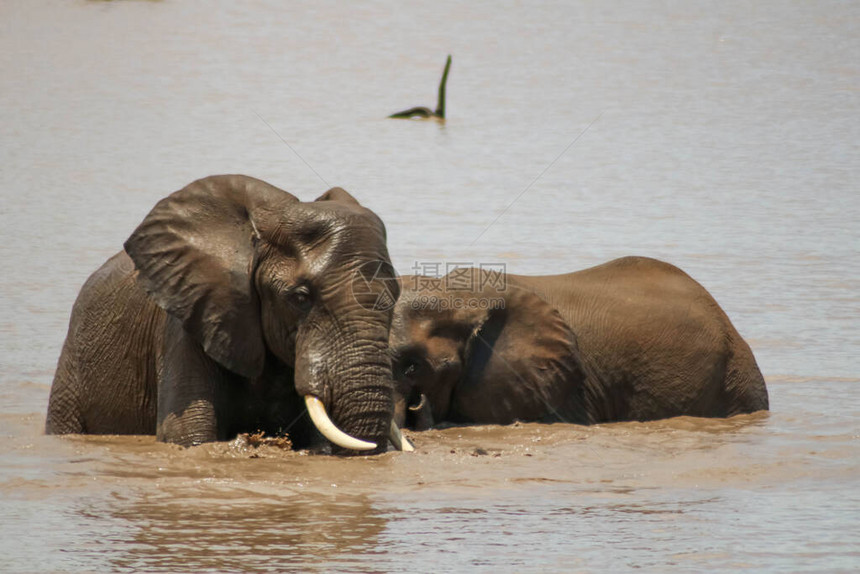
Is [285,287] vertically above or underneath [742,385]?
above

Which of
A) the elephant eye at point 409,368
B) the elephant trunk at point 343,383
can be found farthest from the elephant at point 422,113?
the elephant trunk at point 343,383

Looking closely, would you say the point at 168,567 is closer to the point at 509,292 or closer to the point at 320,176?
the point at 509,292

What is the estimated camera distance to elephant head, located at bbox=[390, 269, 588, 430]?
1064 centimetres

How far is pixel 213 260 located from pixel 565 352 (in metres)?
2.85

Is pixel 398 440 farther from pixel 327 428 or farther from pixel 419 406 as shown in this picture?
pixel 419 406

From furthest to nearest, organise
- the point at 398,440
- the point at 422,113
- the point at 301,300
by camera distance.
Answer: the point at 422,113 → the point at 398,440 → the point at 301,300

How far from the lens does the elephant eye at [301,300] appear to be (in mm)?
8758

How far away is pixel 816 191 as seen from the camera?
71.1ft

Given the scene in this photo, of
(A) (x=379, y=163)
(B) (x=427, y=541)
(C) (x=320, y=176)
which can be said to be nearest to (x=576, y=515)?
(B) (x=427, y=541)

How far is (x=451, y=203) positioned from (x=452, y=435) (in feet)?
32.1

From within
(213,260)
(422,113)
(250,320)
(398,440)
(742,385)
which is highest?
(422,113)

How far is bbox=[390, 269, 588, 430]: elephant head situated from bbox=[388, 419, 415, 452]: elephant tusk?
3.19ft

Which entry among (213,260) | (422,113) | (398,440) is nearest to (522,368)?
(398,440)

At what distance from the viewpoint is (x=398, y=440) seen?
9.43 meters
